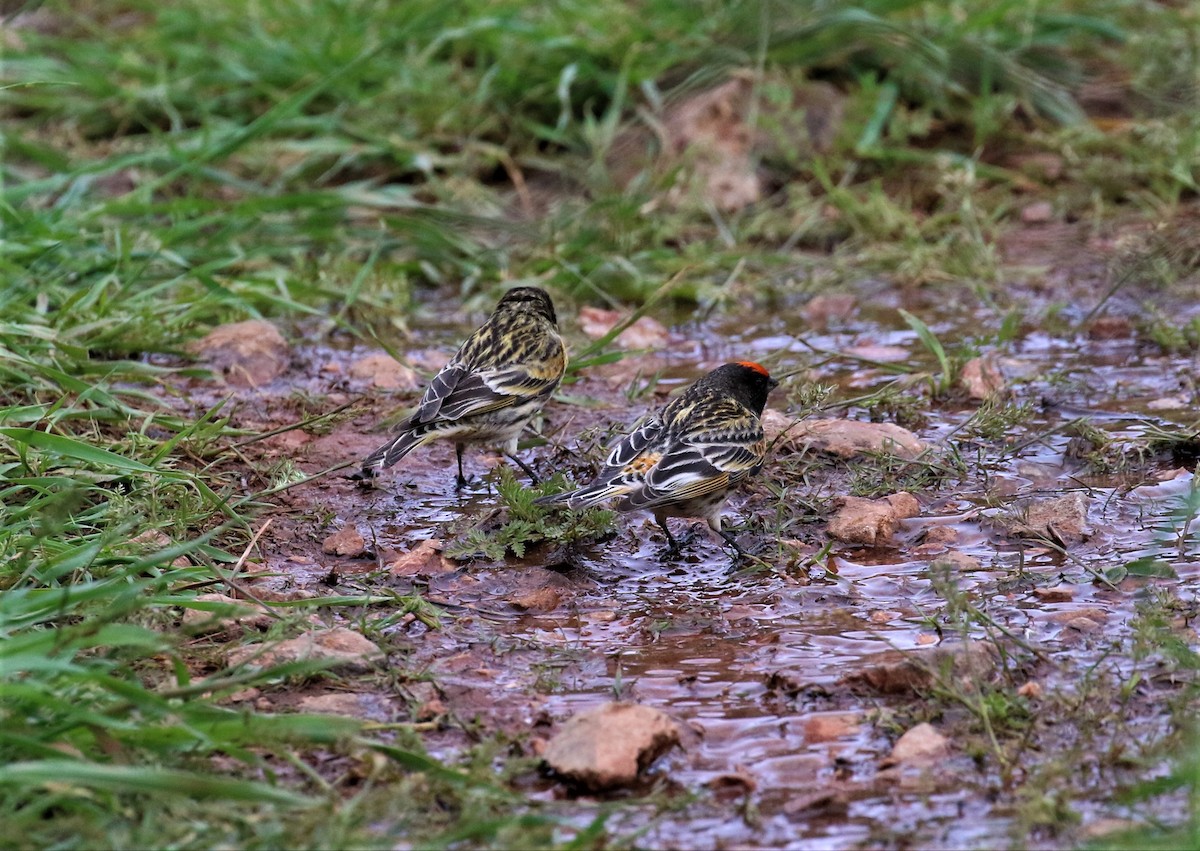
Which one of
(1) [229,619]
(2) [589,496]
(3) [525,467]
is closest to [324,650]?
(1) [229,619]

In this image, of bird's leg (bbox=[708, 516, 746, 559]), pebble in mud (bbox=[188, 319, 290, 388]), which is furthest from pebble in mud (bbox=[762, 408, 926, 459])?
pebble in mud (bbox=[188, 319, 290, 388])

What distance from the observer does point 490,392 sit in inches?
266

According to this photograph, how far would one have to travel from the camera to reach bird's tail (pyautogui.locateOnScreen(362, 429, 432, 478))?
21.1 feet

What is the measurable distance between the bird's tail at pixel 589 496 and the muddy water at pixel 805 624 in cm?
26

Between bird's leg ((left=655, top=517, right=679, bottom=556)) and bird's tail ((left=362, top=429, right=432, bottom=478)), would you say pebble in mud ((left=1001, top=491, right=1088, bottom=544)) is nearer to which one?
bird's leg ((left=655, top=517, right=679, bottom=556))

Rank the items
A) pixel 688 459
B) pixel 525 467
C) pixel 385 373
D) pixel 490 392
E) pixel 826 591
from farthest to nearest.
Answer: pixel 385 373 → pixel 525 467 → pixel 490 392 → pixel 688 459 → pixel 826 591

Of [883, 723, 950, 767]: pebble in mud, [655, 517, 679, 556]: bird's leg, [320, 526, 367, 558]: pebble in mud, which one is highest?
[883, 723, 950, 767]: pebble in mud

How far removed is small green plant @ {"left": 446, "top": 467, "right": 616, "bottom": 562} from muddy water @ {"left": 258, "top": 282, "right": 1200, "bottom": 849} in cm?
7

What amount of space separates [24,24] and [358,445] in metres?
8.35

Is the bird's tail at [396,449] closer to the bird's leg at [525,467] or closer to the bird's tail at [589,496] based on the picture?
the bird's leg at [525,467]

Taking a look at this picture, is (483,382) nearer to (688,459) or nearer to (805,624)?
(688,459)

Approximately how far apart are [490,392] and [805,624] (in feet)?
6.99

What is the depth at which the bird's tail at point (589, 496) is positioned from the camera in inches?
229

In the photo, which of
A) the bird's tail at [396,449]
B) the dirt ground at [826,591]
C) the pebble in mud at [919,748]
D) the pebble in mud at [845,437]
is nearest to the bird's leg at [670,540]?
the dirt ground at [826,591]
